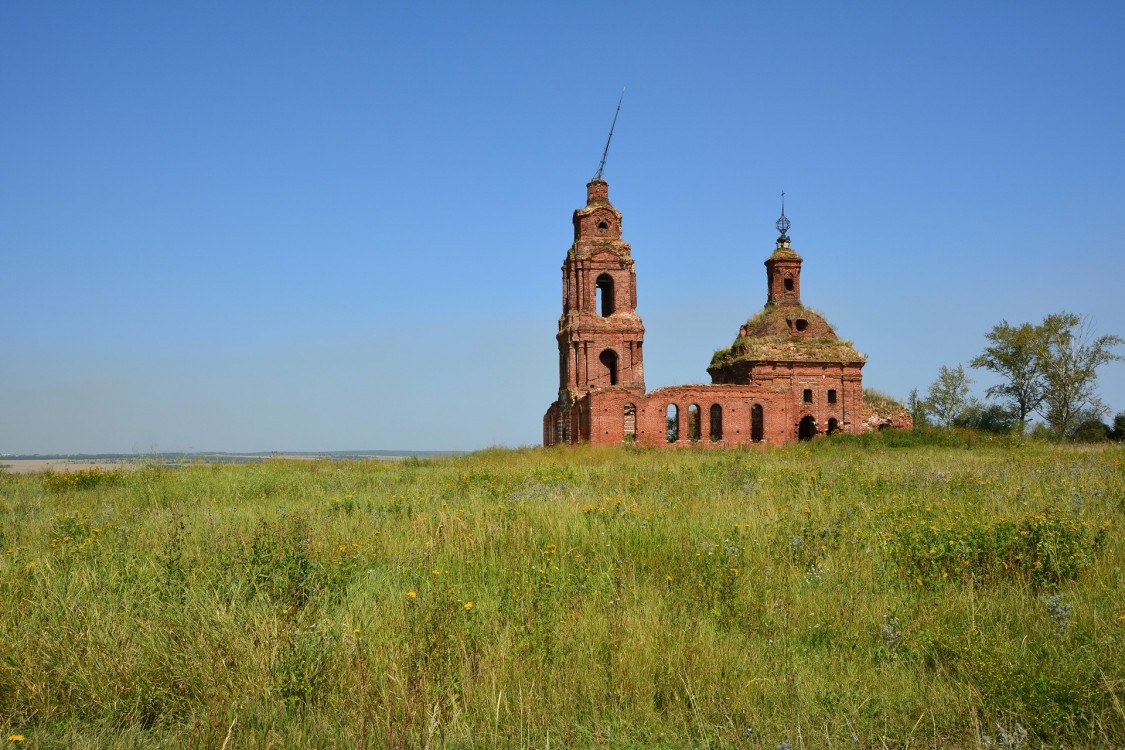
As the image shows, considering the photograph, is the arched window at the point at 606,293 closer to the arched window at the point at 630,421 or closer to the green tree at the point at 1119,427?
the arched window at the point at 630,421

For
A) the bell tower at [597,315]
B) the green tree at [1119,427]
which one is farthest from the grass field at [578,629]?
the green tree at [1119,427]

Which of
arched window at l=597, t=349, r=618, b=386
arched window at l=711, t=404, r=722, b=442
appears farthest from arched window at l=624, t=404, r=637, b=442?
arched window at l=711, t=404, r=722, b=442

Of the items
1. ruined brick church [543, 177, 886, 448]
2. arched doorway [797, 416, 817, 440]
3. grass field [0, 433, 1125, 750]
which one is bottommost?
grass field [0, 433, 1125, 750]

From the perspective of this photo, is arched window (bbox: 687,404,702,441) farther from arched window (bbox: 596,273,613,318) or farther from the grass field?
the grass field

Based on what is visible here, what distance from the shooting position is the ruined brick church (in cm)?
3116

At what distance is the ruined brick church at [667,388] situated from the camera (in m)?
31.2

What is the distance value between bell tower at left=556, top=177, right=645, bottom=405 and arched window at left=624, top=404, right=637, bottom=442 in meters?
1.07

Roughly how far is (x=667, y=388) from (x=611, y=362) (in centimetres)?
399

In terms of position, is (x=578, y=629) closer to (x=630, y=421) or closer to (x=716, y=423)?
(x=630, y=421)

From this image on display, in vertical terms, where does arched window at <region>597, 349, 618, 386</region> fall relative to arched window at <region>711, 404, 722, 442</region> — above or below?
above

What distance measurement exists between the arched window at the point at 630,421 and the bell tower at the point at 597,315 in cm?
107

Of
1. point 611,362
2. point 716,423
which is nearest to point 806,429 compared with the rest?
point 716,423

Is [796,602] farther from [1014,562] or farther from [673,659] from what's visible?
[1014,562]

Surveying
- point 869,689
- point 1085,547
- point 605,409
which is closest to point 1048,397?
point 605,409
